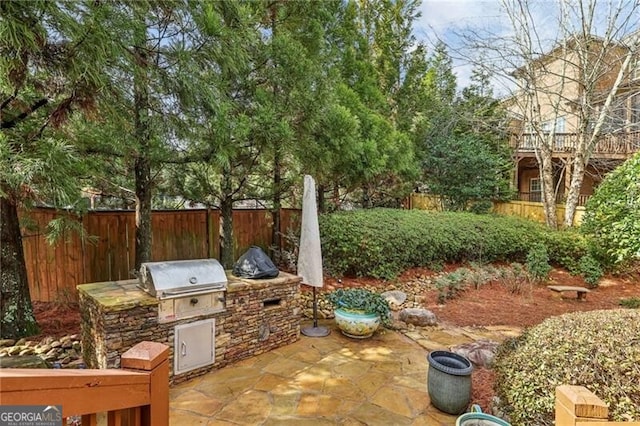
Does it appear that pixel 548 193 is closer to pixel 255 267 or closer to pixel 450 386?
pixel 450 386

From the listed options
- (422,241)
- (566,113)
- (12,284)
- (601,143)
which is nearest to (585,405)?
(12,284)

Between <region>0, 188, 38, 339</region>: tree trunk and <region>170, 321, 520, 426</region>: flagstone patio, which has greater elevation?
<region>0, 188, 38, 339</region>: tree trunk

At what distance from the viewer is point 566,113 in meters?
11.0

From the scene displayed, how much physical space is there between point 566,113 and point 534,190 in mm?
6019

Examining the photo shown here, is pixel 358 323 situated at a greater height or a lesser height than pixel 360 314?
lesser

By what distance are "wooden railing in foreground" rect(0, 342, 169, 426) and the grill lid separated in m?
2.31

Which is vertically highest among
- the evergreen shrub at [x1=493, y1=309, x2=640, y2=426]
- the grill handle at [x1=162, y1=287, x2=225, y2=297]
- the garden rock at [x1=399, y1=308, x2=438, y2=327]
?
the grill handle at [x1=162, y1=287, x2=225, y2=297]

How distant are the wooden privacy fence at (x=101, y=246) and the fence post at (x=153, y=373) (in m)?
3.67

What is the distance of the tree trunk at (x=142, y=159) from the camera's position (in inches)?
146

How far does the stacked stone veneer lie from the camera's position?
329 centimetres

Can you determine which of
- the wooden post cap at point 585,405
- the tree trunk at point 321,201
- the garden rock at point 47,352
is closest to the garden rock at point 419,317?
the tree trunk at point 321,201

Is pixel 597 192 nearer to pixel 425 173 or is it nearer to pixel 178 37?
pixel 425 173

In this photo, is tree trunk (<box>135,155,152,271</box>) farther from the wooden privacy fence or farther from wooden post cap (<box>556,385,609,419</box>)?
wooden post cap (<box>556,385,609,419</box>)

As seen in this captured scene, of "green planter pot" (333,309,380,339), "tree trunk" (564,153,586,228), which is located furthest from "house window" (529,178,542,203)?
"green planter pot" (333,309,380,339)
